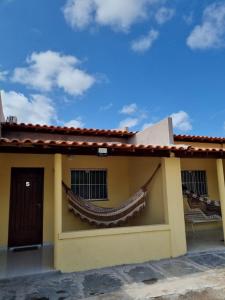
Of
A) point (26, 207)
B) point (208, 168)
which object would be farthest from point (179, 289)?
point (208, 168)

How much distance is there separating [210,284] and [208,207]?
3967 mm

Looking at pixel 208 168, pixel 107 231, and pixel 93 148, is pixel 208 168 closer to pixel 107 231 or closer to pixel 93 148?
pixel 107 231

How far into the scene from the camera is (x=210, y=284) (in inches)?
175

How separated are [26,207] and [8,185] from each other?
83 centimetres

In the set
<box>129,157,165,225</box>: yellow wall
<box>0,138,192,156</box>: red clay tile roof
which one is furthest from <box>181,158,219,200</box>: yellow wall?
<box>0,138,192,156</box>: red clay tile roof

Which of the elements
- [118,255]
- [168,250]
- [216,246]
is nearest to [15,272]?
[118,255]

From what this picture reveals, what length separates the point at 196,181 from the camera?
9633 mm

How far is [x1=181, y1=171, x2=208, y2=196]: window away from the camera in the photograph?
30.9 ft

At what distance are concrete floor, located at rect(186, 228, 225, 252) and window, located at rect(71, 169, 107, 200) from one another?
3.02 m

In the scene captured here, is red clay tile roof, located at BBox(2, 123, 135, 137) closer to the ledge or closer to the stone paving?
the ledge

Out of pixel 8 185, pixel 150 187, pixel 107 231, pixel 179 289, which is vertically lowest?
pixel 179 289

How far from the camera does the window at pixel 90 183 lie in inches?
326

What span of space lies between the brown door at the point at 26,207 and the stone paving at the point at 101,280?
102 inches

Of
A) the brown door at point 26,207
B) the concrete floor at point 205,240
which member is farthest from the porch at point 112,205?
the concrete floor at point 205,240
